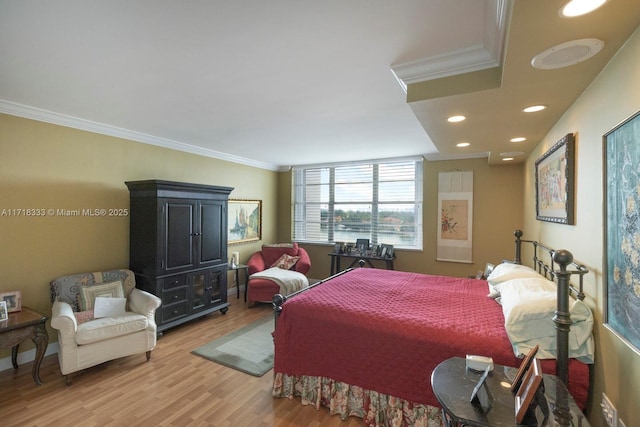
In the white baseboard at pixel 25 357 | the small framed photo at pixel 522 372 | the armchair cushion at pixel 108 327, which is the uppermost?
the small framed photo at pixel 522 372

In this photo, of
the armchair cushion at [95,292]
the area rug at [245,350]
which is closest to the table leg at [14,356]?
the armchair cushion at [95,292]

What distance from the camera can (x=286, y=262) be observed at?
549 cm

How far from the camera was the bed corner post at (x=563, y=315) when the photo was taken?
1.49m

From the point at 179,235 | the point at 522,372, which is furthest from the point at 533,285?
the point at 179,235

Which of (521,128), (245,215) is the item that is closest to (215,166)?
(245,215)

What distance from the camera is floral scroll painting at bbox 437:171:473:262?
4.98 metres

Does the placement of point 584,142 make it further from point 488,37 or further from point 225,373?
point 225,373

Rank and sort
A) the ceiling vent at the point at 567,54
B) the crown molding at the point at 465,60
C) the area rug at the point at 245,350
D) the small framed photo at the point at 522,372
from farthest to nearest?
the area rug at the point at 245,350
the crown molding at the point at 465,60
the small framed photo at the point at 522,372
the ceiling vent at the point at 567,54

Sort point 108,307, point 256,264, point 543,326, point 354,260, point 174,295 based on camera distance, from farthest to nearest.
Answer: point 354,260, point 256,264, point 174,295, point 108,307, point 543,326

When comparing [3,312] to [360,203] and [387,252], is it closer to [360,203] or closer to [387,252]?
[387,252]

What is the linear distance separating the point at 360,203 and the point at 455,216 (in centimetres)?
181

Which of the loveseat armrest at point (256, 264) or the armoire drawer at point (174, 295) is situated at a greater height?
the loveseat armrest at point (256, 264)

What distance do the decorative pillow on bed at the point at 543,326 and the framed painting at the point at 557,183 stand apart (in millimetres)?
603

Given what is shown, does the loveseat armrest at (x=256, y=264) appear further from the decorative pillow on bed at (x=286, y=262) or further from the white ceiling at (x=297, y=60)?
the white ceiling at (x=297, y=60)
